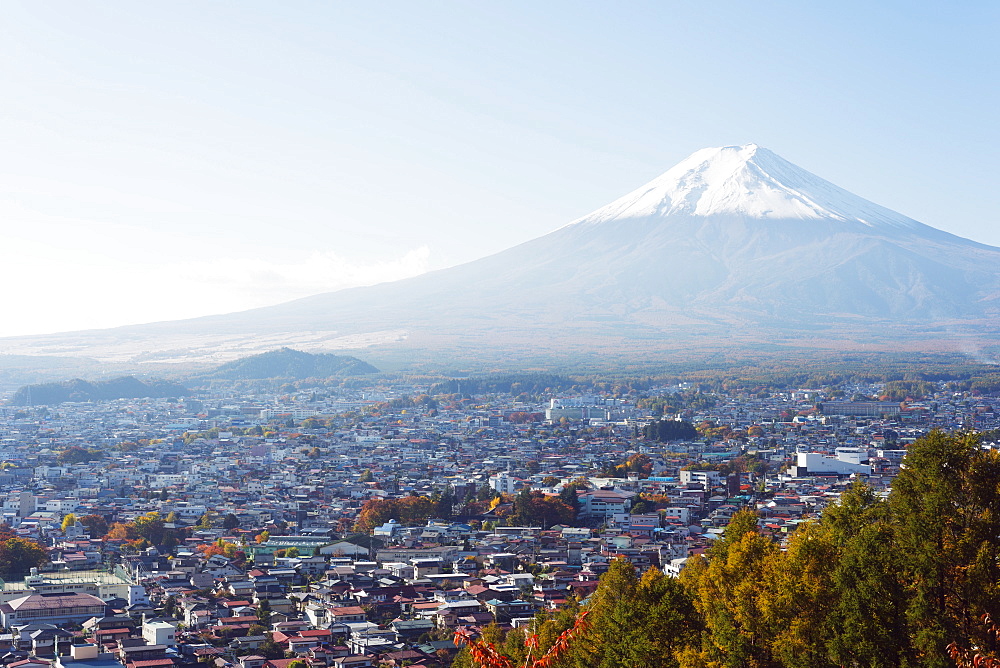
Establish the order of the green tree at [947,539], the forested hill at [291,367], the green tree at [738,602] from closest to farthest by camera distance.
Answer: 1. the green tree at [947,539]
2. the green tree at [738,602]
3. the forested hill at [291,367]

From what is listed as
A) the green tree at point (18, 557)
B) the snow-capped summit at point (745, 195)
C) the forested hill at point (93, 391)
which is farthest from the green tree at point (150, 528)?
the snow-capped summit at point (745, 195)

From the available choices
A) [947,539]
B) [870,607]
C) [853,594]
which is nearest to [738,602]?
[853,594]

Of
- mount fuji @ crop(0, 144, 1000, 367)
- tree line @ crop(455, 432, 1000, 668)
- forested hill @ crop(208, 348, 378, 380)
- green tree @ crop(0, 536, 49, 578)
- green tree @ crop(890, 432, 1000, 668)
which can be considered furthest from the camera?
mount fuji @ crop(0, 144, 1000, 367)

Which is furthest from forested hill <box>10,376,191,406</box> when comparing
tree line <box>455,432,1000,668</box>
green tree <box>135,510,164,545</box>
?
tree line <box>455,432,1000,668</box>

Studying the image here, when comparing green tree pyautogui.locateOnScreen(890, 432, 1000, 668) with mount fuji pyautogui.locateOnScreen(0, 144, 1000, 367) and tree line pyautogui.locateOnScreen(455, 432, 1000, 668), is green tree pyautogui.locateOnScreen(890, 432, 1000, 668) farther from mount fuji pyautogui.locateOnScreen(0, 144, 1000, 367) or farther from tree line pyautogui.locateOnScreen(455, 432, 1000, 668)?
mount fuji pyautogui.locateOnScreen(0, 144, 1000, 367)

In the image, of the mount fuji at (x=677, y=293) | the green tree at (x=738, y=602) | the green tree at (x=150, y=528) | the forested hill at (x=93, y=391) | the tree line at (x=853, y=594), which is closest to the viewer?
the tree line at (x=853, y=594)

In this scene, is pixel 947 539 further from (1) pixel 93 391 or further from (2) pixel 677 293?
(2) pixel 677 293

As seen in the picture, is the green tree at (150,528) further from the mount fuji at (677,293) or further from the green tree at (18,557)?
the mount fuji at (677,293)
